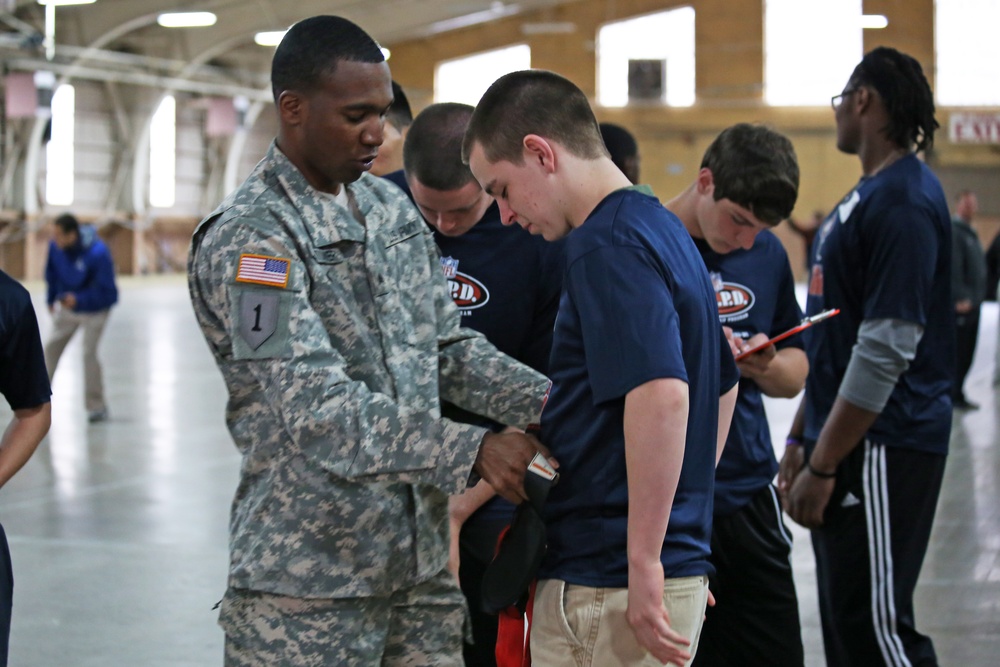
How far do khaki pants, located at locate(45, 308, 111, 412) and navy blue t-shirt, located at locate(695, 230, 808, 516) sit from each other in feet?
25.2

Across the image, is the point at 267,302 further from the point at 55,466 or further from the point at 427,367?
the point at 55,466

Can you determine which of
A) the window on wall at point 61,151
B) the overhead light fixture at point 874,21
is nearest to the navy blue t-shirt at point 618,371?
the window on wall at point 61,151

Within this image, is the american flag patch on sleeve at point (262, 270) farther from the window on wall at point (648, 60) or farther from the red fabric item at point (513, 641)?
the window on wall at point (648, 60)

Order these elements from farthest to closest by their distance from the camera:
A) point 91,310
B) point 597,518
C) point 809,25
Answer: point 809,25 → point 91,310 → point 597,518

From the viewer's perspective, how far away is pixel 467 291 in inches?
108

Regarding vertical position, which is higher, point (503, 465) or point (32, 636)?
point (503, 465)

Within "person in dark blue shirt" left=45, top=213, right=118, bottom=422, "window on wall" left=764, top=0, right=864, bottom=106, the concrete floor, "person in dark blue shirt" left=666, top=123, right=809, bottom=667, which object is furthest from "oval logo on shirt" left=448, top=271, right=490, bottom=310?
"window on wall" left=764, top=0, right=864, bottom=106

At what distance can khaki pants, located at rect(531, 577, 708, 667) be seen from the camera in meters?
1.91

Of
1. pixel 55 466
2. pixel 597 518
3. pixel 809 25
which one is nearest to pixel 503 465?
pixel 597 518

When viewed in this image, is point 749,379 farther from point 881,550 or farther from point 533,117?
point 533,117

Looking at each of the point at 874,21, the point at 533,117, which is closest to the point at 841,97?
the point at 533,117

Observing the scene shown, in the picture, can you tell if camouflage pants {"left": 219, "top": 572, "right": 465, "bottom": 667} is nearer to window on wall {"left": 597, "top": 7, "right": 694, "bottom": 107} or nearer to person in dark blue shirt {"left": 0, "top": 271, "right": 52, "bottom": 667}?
person in dark blue shirt {"left": 0, "top": 271, "right": 52, "bottom": 667}

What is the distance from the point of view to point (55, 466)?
25.6 feet

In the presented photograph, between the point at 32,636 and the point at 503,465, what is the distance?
3.31 metres
